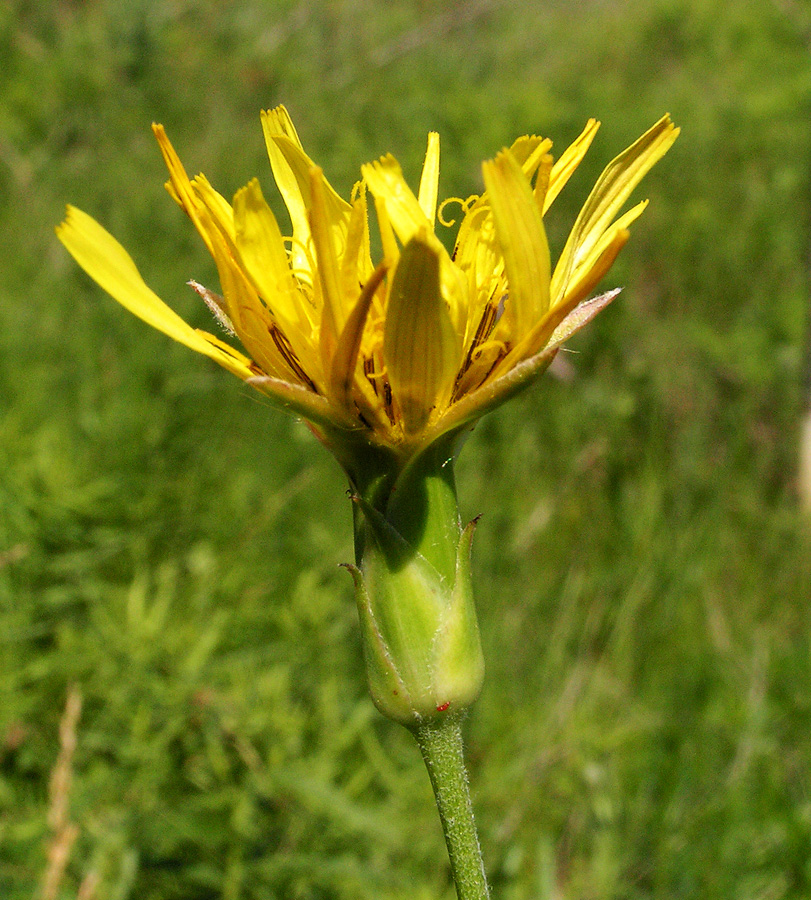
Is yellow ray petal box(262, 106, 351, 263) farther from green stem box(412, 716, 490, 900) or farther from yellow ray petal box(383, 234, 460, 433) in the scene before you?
green stem box(412, 716, 490, 900)

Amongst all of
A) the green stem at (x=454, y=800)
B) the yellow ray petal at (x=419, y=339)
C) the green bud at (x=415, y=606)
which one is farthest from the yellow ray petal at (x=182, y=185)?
the green stem at (x=454, y=800)

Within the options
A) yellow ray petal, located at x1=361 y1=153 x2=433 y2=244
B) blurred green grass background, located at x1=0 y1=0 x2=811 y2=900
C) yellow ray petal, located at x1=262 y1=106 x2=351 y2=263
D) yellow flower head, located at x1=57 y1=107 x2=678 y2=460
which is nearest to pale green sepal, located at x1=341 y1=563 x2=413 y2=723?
yellow flower head, located at x1=57 y1=107 x2=678 y2=460

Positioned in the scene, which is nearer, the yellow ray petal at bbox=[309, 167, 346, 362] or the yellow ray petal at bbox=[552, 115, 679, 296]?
the yellow ray petal at bbox=[309, 167, 346, 362]

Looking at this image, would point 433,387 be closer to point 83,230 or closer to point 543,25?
point 83,230

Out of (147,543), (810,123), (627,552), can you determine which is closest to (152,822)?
(147,543)

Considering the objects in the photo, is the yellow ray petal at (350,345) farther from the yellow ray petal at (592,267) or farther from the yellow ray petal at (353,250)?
the yellow ray petal at (592,267)

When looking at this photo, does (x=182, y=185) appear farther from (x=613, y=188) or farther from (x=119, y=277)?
(x=613, y=188)
